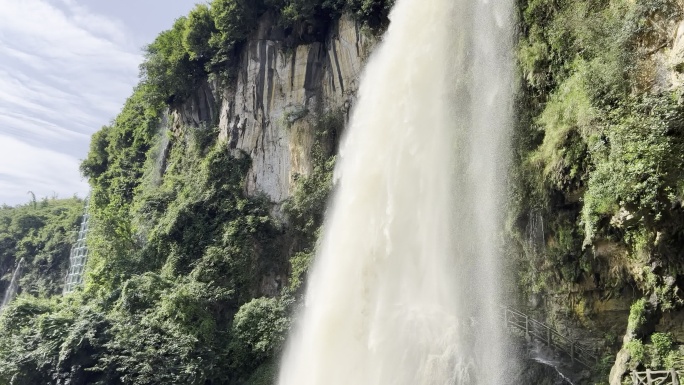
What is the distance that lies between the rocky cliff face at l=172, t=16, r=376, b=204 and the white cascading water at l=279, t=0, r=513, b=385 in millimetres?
5494

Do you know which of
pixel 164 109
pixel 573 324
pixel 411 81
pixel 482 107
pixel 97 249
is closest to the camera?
pixel 573 324

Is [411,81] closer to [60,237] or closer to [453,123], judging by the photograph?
[453,123]

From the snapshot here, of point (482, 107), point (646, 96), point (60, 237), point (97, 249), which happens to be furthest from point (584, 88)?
point (60, 237)

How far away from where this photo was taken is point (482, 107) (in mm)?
15328

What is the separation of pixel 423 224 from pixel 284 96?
1196 centimetres

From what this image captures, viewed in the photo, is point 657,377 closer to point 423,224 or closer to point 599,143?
point 599,143

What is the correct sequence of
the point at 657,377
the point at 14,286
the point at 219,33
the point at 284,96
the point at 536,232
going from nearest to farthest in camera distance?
the point at 657,377 → the point at 536,232 → the point at 284,96 → the point at 219,33 → the point at 14,286

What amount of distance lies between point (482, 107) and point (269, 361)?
1011cm

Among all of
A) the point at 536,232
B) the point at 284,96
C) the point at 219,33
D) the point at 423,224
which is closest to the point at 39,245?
the point at 219,33

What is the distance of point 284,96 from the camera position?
976 inches

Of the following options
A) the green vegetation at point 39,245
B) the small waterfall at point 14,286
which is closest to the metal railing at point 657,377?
the green vegetation at point 39,245

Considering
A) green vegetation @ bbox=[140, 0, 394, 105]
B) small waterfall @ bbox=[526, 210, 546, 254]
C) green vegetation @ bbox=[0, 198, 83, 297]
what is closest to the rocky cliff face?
green vegetation @ bbox=[140, 0, 394, 105]

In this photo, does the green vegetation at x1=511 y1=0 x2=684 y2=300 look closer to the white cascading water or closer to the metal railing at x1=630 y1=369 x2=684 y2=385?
the white cascading water

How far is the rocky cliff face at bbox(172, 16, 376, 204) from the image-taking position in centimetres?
2295
